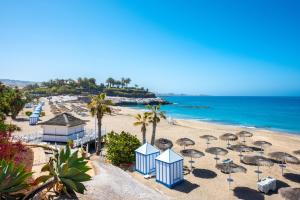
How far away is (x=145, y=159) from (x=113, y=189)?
8418 mm

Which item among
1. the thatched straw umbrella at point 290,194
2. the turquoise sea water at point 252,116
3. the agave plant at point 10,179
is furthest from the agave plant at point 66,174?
the turquoise sea water at point 252,116

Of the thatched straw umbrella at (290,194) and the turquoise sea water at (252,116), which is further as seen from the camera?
the turquoise sea water at (252,116)

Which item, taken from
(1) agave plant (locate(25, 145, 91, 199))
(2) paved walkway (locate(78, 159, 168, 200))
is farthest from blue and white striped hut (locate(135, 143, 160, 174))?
(1) agave plant (locate(25, 145, 91, 199))

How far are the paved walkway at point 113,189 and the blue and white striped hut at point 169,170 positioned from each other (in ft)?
14.4

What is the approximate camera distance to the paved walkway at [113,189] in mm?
10859

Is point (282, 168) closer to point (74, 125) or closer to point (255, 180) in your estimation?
point (255, 180)

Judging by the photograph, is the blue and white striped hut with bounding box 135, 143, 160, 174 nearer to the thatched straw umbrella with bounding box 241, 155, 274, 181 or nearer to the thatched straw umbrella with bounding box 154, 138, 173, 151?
the thatched straw umbrella with bounding box 154, 138, 173, 151

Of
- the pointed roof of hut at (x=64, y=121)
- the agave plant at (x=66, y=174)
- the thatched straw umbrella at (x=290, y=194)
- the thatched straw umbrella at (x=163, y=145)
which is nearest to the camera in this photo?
the agave plant at (x=66, y=174)

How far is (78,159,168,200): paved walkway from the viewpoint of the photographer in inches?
428

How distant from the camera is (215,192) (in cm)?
1714

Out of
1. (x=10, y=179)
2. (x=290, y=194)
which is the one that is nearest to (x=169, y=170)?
(x=290, y=194)

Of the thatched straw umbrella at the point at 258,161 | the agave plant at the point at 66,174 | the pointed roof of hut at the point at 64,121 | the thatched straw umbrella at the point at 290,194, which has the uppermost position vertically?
the agave plant at the point at 66,174

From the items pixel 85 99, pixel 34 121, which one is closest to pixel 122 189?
pixel 34 121

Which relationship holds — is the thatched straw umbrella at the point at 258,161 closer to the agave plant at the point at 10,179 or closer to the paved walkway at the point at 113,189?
the paved walkway at the point at 113,189
